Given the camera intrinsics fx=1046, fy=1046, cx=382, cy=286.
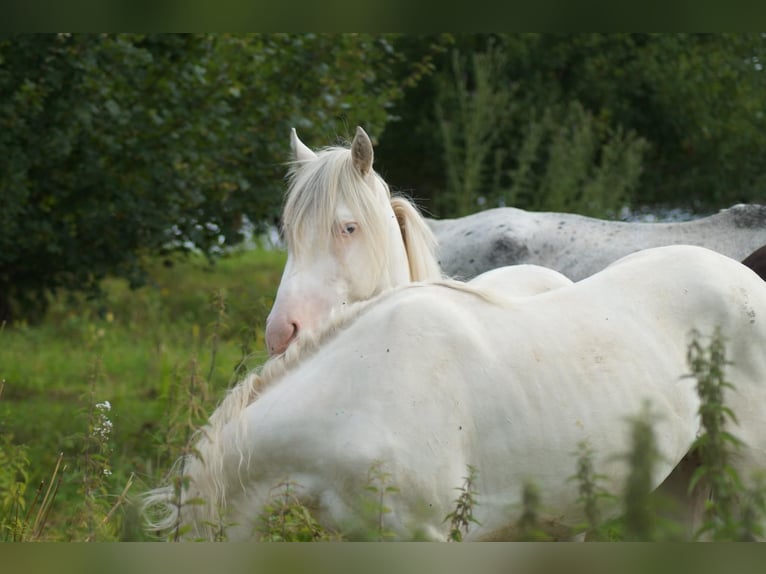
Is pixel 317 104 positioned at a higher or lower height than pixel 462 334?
higher

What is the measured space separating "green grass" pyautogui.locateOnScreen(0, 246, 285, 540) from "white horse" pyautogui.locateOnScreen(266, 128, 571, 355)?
1.13 ft

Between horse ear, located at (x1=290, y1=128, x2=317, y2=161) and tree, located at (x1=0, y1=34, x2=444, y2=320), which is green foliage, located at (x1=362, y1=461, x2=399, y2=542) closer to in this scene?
horse ear, located at (x1=290, y1=128, x2=317, y2=161)

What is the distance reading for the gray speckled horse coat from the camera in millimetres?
5547

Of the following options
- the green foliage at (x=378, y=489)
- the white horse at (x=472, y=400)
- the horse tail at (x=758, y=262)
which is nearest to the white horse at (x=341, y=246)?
the white horse at (x=472, y=400)

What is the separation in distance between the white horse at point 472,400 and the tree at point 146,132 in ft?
13.9

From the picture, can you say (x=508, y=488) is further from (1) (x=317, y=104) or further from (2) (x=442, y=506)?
(1) (x=317, y=104)

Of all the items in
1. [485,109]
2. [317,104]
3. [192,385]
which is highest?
[485,109]

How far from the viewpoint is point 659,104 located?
1496cm

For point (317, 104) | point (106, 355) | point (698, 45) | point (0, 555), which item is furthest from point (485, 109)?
point (0, 555)

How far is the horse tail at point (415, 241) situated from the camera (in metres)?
4.20

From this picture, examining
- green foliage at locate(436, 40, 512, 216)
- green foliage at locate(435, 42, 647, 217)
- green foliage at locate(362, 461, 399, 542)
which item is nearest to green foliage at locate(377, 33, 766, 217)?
green foliage at locate(436, 40, 512, 216)

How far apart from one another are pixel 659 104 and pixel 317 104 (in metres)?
8.46

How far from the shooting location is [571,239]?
5.84 metres

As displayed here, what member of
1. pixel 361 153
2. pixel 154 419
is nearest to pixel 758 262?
pixel 361 153
